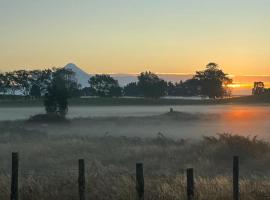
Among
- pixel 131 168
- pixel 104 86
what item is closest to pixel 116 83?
pixel 104 86

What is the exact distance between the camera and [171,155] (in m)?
25.8

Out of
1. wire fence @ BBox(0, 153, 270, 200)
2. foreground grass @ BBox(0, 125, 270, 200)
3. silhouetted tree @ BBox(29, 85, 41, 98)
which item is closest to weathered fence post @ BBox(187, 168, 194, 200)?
wire fence @ BBox(0, 153, 270, 200)

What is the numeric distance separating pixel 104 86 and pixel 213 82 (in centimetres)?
3089

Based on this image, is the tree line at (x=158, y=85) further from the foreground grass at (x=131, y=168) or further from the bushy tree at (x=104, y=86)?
the foreground grass at (x=131, y=168)

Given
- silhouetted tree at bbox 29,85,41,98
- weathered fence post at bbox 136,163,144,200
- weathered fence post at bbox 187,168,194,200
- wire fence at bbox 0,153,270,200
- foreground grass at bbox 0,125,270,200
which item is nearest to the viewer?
weathered fence post at bbox 187,168,194,200

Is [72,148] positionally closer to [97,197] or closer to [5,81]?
[97,197]

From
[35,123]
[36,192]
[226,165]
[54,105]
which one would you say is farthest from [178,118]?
[36,192]

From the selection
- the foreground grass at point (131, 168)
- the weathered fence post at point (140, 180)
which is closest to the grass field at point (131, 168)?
the foreground grass at point (131, 168)

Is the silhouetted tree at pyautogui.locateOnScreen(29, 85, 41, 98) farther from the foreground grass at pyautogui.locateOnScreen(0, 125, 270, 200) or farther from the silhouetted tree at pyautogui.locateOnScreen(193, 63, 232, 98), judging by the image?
the foreground grass at pyautogui.locateOnScreen(0, 125, 270, 200)

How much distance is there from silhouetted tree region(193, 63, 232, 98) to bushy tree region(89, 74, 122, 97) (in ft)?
78.2

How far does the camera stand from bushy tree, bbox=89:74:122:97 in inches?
6727

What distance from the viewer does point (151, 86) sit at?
164000 mm

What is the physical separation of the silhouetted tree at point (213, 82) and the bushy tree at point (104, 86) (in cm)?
2383

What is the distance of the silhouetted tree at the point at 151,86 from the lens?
163375 mm
